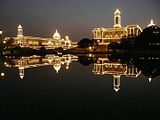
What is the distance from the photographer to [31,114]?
5.57m

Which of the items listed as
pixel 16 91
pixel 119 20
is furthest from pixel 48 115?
pixel 119 20

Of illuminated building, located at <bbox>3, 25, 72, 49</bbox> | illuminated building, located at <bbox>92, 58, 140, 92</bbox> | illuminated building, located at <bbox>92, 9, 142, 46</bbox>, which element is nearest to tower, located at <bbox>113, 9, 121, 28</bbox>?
illuminated building, located at <bbox>92, 9, 142, 46</bbox>

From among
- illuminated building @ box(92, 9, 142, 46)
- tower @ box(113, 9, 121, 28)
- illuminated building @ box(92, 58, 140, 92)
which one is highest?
tower @ box(113, 9, 121, 28)

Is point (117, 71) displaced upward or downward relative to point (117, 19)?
downward

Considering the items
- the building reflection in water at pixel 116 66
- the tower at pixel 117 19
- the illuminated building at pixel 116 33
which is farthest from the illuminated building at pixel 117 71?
the tower at pixel 117 19

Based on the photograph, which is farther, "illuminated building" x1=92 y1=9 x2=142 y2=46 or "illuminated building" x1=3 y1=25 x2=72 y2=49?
"illuminated building" x1=3 y1=25 x2=72 y2=49

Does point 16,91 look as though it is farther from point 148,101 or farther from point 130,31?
point 130,31

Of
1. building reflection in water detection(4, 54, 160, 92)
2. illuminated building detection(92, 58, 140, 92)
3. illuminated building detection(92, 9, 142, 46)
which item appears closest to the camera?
illuminated building detection(92, 58, 140, 92)

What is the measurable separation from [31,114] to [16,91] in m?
3.07

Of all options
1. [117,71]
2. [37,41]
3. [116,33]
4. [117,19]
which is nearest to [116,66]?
[117,71]

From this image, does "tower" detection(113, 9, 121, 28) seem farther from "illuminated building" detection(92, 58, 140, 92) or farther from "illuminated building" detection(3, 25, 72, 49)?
"illuminated building" detection(92, 58, 140, 92)

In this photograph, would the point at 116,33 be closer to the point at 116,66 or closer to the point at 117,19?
the point at 117,19

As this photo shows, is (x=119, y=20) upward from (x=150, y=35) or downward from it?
upward

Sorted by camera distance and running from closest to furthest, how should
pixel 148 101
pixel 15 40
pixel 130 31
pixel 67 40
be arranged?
pixel 148 101, pixel 130 31, pixel 15 40, pixel 67 40
